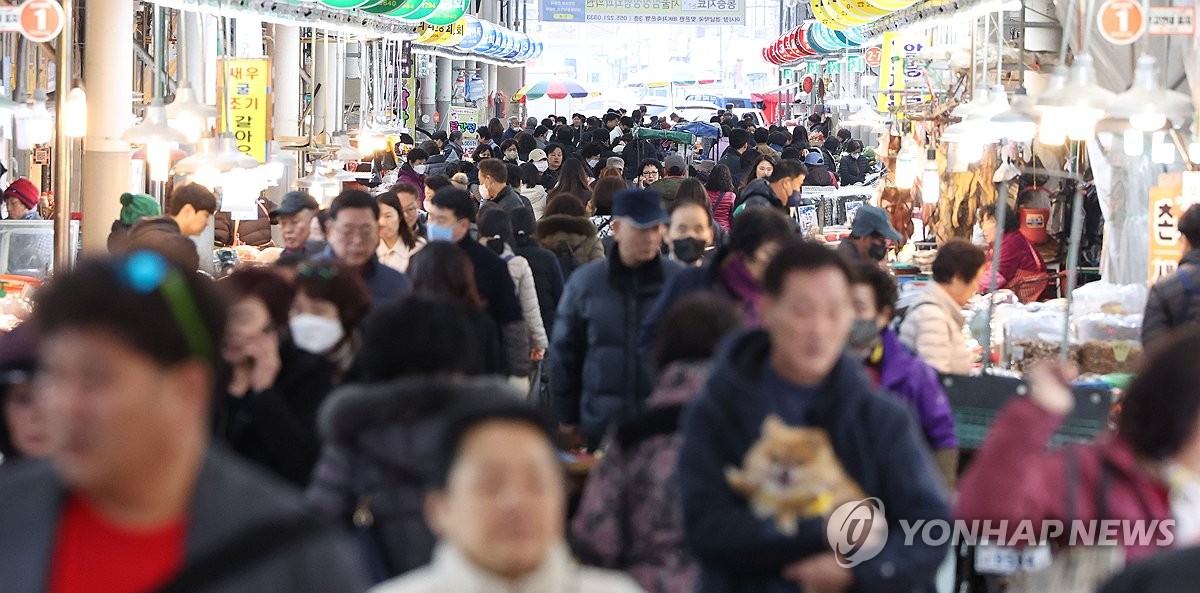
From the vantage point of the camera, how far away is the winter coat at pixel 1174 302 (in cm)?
750

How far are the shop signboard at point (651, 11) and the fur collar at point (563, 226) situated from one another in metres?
36.6

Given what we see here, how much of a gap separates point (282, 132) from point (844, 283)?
1578cm

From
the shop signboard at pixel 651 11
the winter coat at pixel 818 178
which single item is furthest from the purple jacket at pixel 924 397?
Result: the shop signboard at pixel 651 11

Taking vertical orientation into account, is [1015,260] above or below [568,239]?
below

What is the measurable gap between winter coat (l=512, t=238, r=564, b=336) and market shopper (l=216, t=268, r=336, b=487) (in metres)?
4.55

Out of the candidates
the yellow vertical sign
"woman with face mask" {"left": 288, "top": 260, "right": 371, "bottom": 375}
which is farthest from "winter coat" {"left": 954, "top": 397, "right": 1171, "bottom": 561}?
Result: the yellow vertical sign

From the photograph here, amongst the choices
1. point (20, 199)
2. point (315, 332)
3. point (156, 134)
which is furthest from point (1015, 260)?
point (315, 332)

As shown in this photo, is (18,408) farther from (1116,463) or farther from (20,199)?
(20,199)

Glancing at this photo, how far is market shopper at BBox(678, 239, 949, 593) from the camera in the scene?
358cm

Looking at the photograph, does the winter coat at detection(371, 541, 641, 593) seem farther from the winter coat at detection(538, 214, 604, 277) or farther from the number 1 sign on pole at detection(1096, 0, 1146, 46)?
the winter coat at detection(538, 214, 604, 277)

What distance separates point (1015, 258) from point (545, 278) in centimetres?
423

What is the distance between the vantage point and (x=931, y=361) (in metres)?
6.84

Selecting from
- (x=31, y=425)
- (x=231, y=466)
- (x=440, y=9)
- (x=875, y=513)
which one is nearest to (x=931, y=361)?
(x=875, y=513)

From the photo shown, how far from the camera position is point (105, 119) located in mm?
11867
